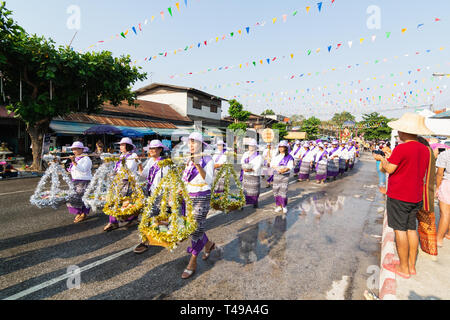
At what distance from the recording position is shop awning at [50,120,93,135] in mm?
15699

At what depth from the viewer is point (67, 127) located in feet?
53.8

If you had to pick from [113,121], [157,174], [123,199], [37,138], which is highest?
[113,121]

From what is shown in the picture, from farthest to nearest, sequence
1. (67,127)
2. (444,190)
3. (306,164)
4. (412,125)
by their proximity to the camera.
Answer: (67,127)
(306,164)
(444,190)
(412,125)

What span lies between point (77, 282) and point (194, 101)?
30.2 m

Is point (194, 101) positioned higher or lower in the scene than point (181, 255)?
higher

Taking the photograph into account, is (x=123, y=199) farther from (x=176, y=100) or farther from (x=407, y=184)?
(x=176, y=100)

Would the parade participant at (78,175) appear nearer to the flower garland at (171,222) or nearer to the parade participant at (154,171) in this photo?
the parade participant at (154,171)

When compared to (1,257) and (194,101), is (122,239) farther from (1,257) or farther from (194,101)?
(194,101)

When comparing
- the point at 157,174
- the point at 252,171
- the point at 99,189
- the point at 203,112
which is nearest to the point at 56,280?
the point at 99,189

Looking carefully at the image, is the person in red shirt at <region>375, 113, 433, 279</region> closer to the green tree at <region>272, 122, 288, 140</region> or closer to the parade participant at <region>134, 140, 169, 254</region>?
the parade participant at <region>134, 140, 169, 254</region>

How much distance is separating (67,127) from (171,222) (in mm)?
16850

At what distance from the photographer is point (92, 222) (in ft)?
18.7

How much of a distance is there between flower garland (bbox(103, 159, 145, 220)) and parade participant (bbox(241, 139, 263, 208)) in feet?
10.2

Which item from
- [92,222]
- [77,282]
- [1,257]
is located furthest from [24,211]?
[77,282]
